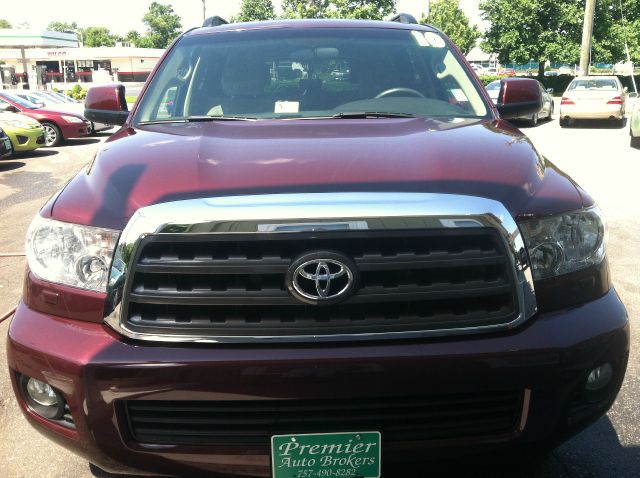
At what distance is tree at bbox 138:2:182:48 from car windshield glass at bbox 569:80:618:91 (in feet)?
402

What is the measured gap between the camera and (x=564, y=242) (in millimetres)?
2207

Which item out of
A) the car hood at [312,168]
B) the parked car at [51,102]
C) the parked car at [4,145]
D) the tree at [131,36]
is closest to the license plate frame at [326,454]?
the car hood at [312,168]

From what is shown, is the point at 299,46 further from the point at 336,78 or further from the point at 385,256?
the point at 385,256

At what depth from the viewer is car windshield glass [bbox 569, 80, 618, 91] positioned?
19641 millimetres

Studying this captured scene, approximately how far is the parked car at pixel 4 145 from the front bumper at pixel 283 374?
1158 cm

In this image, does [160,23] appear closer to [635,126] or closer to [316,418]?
[635,126]

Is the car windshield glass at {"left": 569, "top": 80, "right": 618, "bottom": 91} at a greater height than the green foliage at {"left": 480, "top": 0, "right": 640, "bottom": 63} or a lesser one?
lesser

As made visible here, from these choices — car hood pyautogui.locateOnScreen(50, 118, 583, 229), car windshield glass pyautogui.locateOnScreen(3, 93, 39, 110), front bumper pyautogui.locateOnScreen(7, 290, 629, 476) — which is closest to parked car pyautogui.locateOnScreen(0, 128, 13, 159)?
car windshield glass pyautogui.locateOnScreen(3, 93, 39, 110)

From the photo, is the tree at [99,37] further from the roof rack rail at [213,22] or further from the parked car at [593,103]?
the roof rack rail at [213,22]

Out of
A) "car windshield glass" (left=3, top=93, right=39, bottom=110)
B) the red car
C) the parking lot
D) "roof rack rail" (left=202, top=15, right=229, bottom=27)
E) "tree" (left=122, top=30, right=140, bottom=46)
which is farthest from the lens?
"tree" (left=122, top=30, right=140, bottom=46)

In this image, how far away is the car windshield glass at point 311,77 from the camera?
333cm

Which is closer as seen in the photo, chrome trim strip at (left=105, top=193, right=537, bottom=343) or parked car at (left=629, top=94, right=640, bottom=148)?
chrome trim strip at (left=105, top=193, right=537, bottom=343)

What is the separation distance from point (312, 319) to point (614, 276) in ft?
13.6

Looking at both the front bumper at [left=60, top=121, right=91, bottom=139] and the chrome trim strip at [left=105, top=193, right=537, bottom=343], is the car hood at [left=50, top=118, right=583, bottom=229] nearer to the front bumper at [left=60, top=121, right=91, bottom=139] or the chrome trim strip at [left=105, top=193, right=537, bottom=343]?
the chrome trim strip at [left=105, top=193, right=537, bottom=343]
